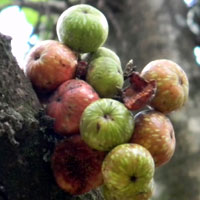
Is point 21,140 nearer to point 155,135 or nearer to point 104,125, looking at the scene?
point 104,125

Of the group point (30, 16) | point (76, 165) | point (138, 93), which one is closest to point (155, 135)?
point (138, 93)

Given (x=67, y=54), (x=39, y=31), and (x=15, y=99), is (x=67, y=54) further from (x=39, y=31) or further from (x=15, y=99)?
(x=39, y=31)

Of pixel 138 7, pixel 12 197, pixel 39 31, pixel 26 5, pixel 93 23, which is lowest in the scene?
pixel 39 31

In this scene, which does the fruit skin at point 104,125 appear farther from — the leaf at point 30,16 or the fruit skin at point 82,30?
the leaf at point 30,16

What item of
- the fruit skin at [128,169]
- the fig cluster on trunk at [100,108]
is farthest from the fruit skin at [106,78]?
the fruit skin at [128,169]

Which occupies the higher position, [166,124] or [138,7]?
[166,124]

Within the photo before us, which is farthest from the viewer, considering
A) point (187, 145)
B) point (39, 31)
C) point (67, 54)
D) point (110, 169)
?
point (39, 31)

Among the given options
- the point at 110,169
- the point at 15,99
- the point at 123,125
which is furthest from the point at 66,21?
the point at 110,169
